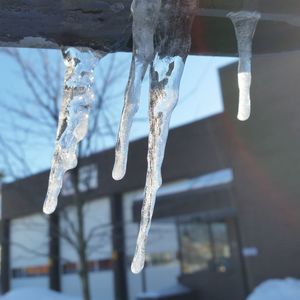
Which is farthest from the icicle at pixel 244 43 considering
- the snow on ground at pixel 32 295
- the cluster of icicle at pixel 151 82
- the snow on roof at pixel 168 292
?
the snow on roof at pixel 168 292

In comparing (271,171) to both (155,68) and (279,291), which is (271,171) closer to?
(279,291)

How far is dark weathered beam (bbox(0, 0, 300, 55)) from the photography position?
221 centimetres

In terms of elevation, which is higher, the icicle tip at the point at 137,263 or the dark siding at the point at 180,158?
the dark siding at the point at 180,158

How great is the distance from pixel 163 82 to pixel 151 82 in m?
0.06

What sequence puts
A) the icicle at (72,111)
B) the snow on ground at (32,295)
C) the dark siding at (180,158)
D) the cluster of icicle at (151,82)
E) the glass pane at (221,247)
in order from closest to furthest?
the cluster of icicle at (151,82) → the icicle at (72,111) → the snow on ground at (32,295) → the glass pane at (221,247) → the dark siding at (180,158)

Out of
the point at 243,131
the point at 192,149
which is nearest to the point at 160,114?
the point at 243,131

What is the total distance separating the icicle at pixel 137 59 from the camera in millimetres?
2208

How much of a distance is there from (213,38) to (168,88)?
46 centimetres

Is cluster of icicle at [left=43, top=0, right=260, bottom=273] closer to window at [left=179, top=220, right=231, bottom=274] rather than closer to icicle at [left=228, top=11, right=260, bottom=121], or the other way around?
icicle at [left=228, top=11, right=260, bottom=121]

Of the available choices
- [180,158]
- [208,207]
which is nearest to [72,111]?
[208,207]

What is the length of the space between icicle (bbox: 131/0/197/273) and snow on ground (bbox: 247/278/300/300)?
691cm

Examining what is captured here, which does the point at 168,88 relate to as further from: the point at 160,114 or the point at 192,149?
the point at 192,149

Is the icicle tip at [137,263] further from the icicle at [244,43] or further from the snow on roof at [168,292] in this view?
the snow on roof at [168,292]

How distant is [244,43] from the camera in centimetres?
253
